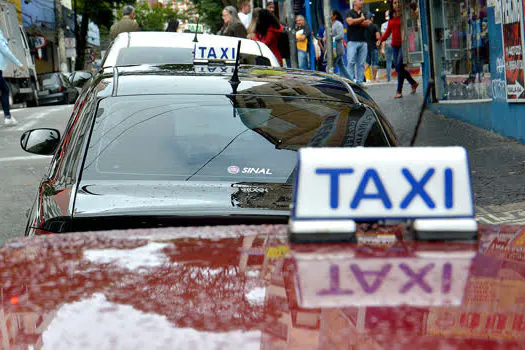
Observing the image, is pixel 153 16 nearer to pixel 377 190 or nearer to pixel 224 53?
pixel 224 53

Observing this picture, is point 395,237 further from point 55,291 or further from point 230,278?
point 55,291

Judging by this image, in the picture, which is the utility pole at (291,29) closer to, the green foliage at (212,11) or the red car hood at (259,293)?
the red car hood at (259,293)

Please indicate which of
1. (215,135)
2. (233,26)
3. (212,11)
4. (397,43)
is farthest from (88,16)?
(215,135)

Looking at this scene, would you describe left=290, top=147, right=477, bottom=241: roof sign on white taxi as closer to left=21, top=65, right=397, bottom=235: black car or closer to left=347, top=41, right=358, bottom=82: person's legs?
left=21, top=65, right=397, bottom=235: black car

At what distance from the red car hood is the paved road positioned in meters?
4.63

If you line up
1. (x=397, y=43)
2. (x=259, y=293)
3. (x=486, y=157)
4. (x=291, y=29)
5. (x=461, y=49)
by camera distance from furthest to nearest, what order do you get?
(x=397, y=43) → (x=291, y=29) → (x=461, y=49) → (x=486, y=157) → (x=259, y=293)

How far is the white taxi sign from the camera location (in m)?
2.02

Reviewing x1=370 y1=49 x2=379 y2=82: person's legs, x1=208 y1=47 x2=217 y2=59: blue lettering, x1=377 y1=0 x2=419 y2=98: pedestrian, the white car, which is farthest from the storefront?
x1=370 y1=49 x2=379 y2=82: person's legs

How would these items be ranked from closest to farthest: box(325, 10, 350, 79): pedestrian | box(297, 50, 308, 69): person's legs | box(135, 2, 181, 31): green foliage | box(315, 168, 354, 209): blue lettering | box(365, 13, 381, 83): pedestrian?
1. box(315, 168, 354, 209): blue lettering
2. box(325, 10, 350, 79): pedestrian
3. box(297, 50, 308, 69): person's legs
4. box(365, 13, 381, 83): pedestrian
5. box(135, 2, 181, 31): green foliage

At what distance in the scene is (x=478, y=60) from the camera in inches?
472

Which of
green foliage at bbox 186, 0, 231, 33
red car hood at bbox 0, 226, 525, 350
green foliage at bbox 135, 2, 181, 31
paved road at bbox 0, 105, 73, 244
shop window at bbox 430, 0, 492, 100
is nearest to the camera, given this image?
red car hood at bbox 0, 226, 525, 350

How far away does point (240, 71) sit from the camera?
4797mm

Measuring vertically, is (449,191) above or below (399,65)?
above

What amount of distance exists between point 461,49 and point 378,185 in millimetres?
11346
